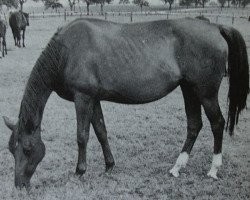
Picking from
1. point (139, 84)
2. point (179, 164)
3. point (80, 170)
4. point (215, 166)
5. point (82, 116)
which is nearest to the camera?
point (82, 116)

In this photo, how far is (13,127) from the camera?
15.9 ft

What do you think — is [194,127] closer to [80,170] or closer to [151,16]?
[80,170]

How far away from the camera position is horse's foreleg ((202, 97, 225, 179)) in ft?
17.2

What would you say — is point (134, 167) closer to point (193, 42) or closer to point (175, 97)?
point (193, 42)

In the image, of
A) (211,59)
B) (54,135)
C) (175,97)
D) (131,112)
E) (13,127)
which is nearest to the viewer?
(13,127)

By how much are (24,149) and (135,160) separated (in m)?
1.91

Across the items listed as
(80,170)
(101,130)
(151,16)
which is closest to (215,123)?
(101,130)

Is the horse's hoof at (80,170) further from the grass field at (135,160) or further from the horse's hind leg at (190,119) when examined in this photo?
the horse's hind leg at (190,119)

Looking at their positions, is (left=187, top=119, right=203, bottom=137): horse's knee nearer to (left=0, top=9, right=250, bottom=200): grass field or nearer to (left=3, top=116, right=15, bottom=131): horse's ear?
(left=0, top=9, right=250, bottom=200): grass field

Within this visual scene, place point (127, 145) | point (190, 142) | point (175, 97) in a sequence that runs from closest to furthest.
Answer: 1. point (190, 142)
2. point (127, 145)
3. point (175, 97)

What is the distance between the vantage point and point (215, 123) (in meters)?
5.33

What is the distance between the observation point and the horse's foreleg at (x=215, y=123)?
5.24 meters

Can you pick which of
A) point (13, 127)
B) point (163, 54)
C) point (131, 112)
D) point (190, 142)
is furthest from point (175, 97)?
point (13, 127)

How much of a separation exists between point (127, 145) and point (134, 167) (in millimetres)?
963
